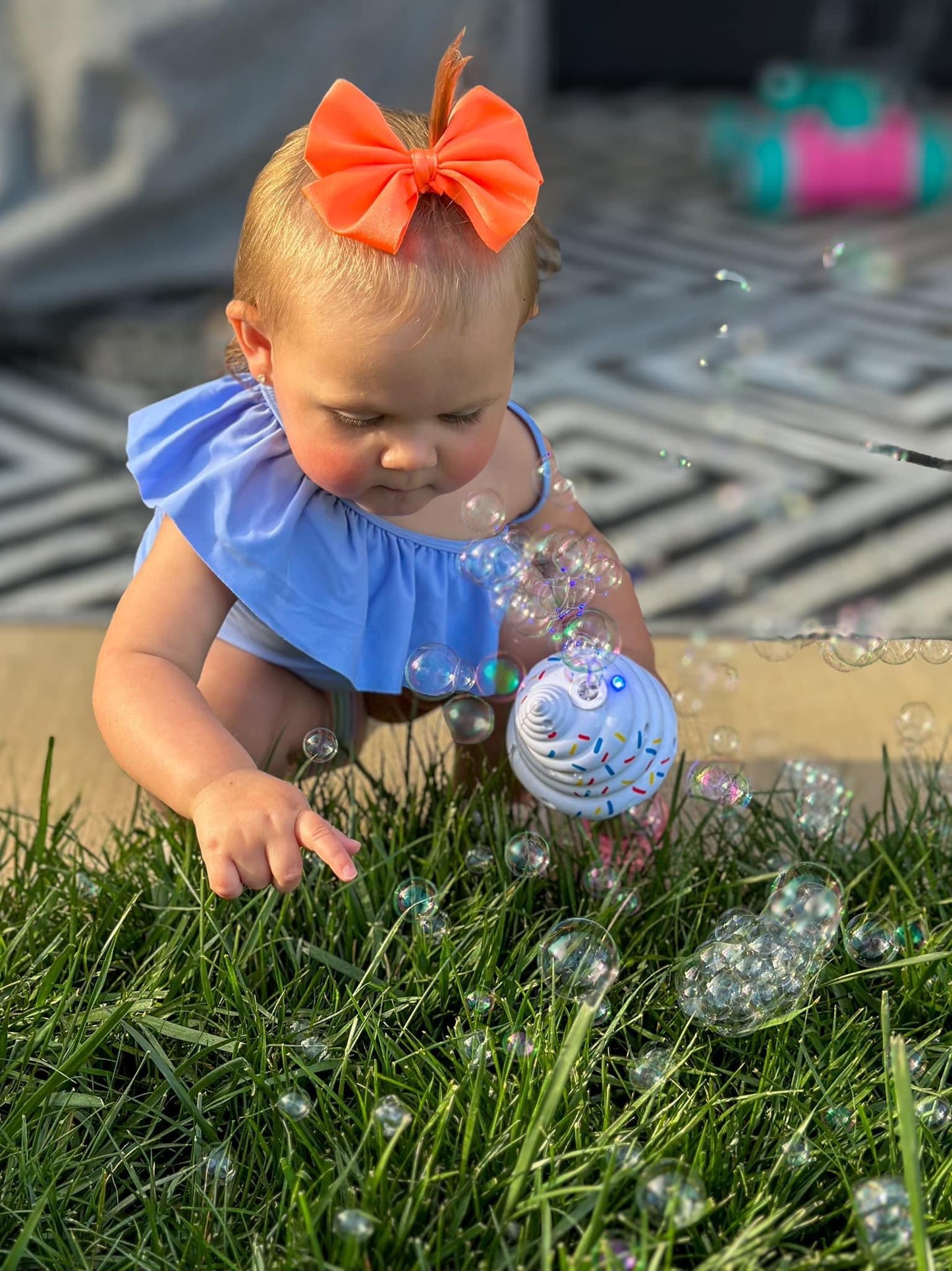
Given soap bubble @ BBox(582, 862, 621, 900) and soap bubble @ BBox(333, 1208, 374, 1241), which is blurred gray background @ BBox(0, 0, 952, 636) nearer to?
soap bubble @ BBox(582, 862, 621, 900)

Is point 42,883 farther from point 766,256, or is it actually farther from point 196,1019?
point 766,256

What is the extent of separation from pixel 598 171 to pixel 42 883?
2772mm

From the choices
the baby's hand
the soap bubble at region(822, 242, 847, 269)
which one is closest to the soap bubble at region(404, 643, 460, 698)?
the baby's hand

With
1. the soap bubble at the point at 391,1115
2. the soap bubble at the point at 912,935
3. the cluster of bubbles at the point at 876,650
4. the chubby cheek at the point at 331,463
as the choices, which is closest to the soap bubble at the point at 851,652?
the cluster of bubbles at the point at 876,650

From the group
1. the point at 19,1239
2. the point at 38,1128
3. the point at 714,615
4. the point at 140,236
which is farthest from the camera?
the point at 140,236

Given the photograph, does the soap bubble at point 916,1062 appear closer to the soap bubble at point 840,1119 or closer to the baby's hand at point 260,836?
the soap bubble at point 840,1119

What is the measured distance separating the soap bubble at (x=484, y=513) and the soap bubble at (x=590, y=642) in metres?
0.10

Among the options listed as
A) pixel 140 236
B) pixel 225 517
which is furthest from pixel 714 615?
pixel 140 236

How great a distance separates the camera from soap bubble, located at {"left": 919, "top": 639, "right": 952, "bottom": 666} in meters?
1.24

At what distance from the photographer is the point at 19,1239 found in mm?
823

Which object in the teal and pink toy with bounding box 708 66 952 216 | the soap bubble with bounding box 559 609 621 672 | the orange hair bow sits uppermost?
the orange hair bow

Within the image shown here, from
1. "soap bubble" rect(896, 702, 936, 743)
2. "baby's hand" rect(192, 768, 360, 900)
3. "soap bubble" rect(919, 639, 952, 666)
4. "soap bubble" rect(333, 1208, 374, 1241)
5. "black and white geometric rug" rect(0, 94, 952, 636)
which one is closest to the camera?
"soap bubble" rect(333, 1208, 374, 1241)

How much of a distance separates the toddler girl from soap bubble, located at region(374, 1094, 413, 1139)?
14 centimetres

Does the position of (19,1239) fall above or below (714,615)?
above
